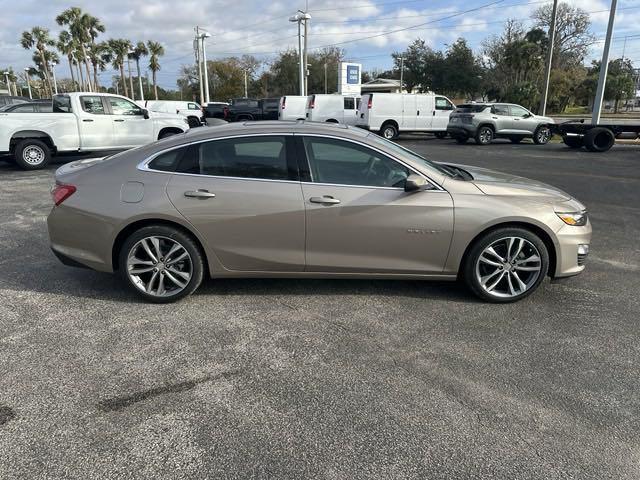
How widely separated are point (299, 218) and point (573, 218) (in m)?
2.37

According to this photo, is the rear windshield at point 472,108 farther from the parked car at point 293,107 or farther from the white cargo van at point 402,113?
the parked car at point 293,107

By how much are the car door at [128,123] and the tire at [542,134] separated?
15412 mm

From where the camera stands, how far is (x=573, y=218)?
4.06 meters

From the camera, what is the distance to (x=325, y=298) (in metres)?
4.21

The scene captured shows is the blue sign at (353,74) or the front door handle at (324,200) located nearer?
the front door handle at (324,200)

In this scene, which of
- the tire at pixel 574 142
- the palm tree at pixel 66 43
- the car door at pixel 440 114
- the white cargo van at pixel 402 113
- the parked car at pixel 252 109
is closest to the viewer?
the tire at pixel 574 142

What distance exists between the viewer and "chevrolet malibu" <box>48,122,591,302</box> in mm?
3885

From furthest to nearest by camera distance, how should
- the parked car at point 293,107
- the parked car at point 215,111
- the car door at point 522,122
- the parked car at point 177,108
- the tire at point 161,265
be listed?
the parked car at point 215,111 → the parked car at point 177,108 → the parked car at point 293,107 → the car door at point 522,122 → the tire at point 161,265

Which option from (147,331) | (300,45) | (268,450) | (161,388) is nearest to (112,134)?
(147,331)

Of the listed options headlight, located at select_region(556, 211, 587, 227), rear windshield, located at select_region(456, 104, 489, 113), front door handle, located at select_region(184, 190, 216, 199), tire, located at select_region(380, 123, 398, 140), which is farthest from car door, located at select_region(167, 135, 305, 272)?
tire, located at select_region(380, 123, 398, 140)

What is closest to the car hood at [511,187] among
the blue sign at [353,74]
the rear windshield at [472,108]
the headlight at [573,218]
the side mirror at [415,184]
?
the headlight at [573,218]

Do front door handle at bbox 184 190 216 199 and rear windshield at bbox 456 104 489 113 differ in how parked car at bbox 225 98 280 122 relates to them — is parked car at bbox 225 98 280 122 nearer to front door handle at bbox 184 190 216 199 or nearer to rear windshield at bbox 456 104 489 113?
rear windshield at bbox 456 104 489 113

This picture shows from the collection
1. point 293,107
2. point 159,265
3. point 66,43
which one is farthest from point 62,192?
point 66,43

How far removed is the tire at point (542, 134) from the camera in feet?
64.8
